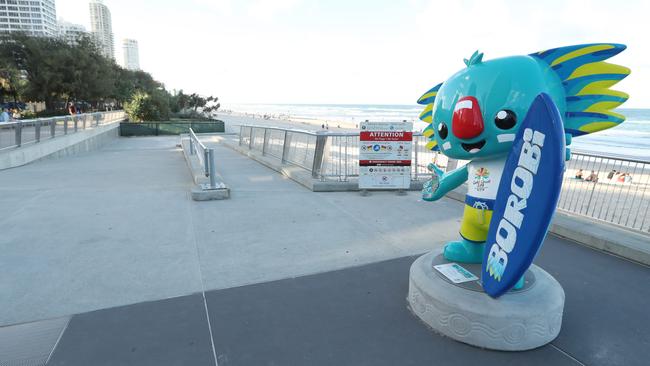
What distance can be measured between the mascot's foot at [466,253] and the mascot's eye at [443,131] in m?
1.06

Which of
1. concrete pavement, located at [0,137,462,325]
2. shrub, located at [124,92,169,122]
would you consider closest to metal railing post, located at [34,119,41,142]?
concrete pavement, located at [0,137,462,325]

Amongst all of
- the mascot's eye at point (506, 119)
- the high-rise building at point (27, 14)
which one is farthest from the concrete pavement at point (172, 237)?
the high-rise building at point (27, 14)

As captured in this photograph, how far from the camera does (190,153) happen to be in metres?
13.3

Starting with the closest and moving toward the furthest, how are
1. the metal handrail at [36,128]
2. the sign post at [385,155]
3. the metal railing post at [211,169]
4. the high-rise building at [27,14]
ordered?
the metal railing post at [211,169] → the sign post at [385,155] → the metal handrail at [36,128] → the high-rise building at [27,14]

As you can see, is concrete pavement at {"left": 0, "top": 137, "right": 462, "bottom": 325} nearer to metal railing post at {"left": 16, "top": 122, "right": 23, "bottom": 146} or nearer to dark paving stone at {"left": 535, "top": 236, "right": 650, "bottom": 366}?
dark paving stone at {"left": 535, "top": 236, "right": 650, "bottom": 366}

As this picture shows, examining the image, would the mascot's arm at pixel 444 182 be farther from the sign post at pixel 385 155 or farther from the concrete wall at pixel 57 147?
the concrete wall at pixel 57 147

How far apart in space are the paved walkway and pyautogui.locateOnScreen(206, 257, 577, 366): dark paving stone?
1 centimetres

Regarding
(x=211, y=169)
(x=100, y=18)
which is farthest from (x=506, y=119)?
(x=100, y=18)

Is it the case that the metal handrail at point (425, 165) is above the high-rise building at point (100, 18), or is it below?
below

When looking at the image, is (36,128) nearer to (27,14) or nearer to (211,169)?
(211,169)

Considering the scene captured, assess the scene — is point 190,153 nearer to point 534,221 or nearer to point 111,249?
point 111,249

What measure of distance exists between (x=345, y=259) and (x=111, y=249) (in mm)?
3004

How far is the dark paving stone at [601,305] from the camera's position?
2908 millimetres

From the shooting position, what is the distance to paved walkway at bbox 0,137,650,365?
9.59ft
